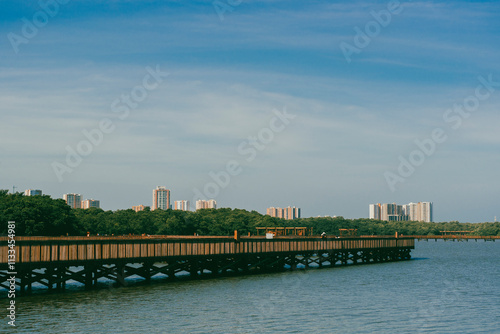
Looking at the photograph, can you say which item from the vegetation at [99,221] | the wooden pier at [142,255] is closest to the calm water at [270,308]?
the wooden pier at [142,255]

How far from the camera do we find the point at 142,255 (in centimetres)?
5712

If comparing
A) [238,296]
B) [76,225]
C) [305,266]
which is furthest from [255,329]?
[76,225]

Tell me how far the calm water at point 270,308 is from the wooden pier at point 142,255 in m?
2.36

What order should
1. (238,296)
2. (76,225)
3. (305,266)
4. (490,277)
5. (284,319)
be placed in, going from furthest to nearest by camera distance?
1. (76,225)
2. (305,266)
3. (490,277)
4. (238,296)
5. (284,319)

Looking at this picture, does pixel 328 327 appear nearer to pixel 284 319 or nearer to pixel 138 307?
→ pixel 284 319

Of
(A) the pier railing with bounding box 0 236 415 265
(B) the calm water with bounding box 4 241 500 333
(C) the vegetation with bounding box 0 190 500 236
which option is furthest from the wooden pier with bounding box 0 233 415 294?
(C) the vegetation with bounding box 0 190 500 236

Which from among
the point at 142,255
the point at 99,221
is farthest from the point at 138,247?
the point at 99,221

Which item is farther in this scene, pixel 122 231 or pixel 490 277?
pixel 122 231

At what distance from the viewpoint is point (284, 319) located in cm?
3953

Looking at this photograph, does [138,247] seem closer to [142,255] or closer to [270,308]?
[142,255]

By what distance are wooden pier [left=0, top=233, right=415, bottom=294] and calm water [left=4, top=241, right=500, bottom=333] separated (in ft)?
7.75

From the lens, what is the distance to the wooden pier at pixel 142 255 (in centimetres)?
4858

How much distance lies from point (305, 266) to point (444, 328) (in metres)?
46.0

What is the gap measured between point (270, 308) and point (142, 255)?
17483mm
